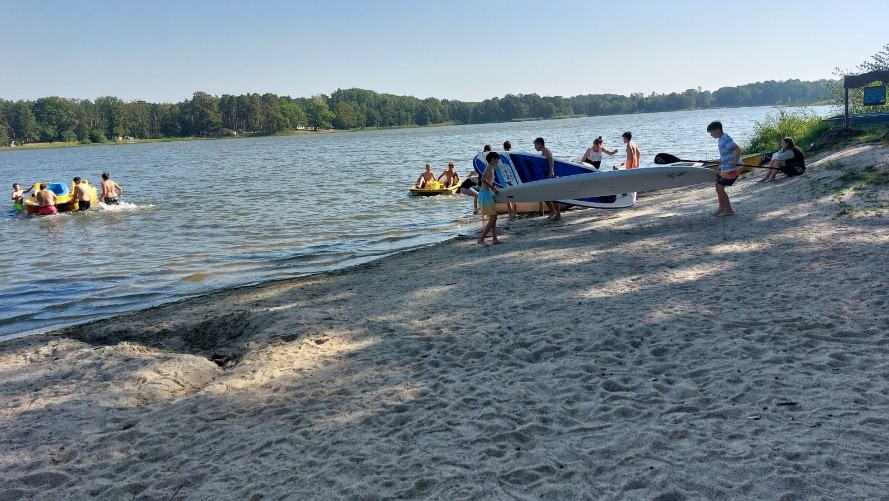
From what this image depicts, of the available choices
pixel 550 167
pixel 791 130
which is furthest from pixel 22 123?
pixel 550 167

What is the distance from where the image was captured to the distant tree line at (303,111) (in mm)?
134125

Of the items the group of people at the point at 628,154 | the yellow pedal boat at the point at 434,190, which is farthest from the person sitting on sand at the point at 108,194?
the group of people at the point at 628,154

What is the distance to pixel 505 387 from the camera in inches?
190

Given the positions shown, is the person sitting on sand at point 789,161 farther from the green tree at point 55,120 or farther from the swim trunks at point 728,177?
the green tree at point 55,120

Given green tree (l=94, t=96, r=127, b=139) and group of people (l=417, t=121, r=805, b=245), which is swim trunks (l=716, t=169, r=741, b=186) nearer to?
group of people (l=417, t=121, r=805, b=245)

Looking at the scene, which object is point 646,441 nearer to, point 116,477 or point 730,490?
point 730,490

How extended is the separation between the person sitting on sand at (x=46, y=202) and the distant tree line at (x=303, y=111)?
118m

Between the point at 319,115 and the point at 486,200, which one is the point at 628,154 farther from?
the point at 319,115

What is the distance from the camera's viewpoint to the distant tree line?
5281 inches

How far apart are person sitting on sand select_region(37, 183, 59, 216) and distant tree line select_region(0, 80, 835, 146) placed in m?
118

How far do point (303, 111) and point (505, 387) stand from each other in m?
156

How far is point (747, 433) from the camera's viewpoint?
3.77 m

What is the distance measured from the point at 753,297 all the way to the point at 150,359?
19.9 feet

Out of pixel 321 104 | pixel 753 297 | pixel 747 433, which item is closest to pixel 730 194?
pixel 753 297
